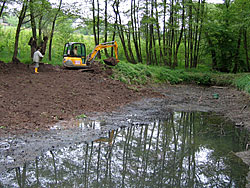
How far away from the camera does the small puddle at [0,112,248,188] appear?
4.90 meters

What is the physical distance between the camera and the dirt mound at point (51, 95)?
→ 8.38m

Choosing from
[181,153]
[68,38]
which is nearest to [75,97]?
[181,153]

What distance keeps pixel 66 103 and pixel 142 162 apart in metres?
5.66

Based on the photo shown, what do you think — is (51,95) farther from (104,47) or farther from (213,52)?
(213,52)

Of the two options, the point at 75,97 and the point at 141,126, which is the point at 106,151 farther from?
the point at 75,97

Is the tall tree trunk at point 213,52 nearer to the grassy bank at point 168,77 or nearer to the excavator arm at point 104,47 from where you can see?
the grassy bank at point 168,77

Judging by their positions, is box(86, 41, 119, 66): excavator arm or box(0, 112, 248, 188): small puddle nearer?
box(0, 112, 248, 188): small puddle

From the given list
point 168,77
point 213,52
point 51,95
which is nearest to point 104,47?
point 168,77

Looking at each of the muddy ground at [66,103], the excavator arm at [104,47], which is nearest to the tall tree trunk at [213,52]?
the muddy ground at [66,103]

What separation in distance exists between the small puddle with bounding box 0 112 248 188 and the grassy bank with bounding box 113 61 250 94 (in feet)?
30.6

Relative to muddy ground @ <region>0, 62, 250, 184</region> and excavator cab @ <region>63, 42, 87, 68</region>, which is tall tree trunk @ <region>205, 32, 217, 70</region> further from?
excavator cab @ <region>63, 42, 87, 68</region>

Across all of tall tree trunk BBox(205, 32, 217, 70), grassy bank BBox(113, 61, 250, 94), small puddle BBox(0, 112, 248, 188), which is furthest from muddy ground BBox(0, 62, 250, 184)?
tall tree trunk BBox(205, 32, 217, 70)

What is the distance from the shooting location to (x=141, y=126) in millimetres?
8734

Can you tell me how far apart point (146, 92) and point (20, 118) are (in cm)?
872
